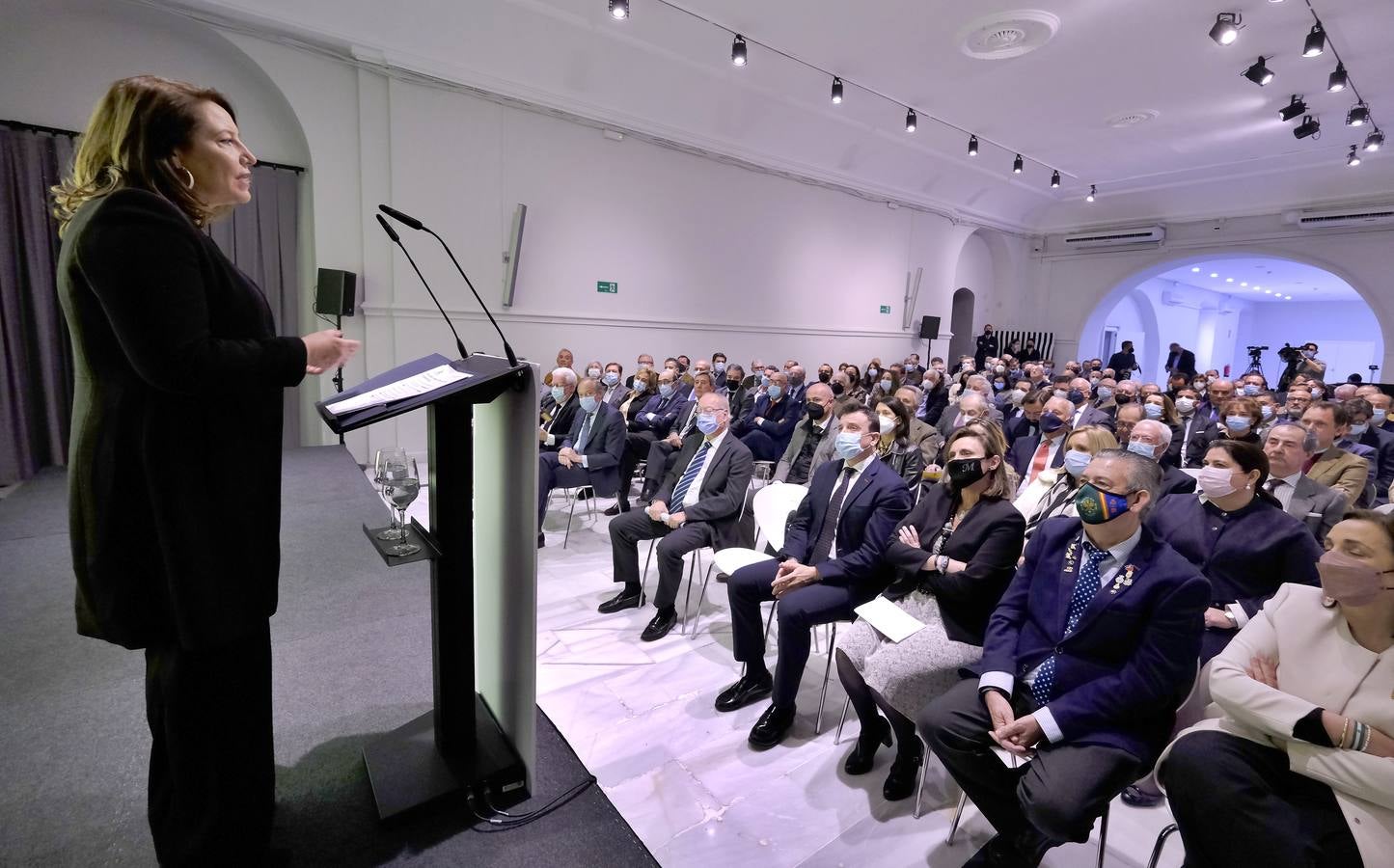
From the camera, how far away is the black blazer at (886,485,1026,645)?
7.60ft

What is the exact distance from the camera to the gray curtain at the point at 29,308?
5195 mm

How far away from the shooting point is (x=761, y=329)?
33.8ft

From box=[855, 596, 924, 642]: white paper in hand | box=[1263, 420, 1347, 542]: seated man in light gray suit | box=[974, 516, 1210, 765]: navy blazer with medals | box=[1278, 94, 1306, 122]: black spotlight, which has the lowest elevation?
box=[855, 596, 924, 642]: white paper in hand

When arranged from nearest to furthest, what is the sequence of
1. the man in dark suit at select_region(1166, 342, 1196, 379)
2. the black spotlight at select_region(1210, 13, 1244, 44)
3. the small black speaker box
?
the black spotlight at select_region(1210, 13, 1244, 44)
the small black speaker box
the man in dark suit at select_region(1166, 342, 1196, 379)

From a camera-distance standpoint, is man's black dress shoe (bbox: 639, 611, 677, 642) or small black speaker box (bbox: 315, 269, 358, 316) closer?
man's black dress shoe (bbox: 639, 611, 677, 642)

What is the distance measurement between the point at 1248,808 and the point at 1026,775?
46 centimetres

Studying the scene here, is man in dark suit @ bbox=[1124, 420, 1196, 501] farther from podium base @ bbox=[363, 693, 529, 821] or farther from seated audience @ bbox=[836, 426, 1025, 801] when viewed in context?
podium base @ bbox=[363, 693, 529, 821]

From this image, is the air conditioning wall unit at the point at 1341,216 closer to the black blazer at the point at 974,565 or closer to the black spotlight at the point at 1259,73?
the black spotlight at the point at 1259,73

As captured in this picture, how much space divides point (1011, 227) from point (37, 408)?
16.5 m

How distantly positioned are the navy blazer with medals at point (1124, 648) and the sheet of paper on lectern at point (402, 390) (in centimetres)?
178

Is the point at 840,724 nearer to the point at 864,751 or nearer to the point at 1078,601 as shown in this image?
the point at 864,751

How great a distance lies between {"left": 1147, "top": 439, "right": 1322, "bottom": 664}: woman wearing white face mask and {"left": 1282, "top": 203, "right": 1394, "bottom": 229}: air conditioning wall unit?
1307 cm

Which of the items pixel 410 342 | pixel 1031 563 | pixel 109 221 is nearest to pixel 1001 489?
pixel 1031 563

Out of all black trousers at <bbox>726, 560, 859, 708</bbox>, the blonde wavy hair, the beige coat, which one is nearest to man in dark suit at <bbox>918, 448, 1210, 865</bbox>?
the beige coat
